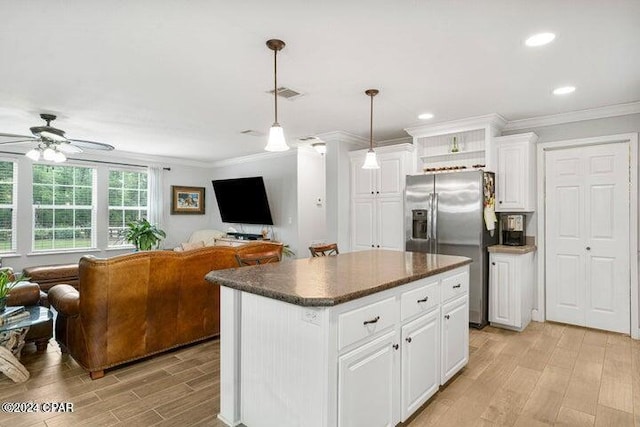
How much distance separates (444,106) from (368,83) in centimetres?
109

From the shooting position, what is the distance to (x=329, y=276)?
2102 millimetres

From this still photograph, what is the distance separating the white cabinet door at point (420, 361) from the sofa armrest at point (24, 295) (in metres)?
3.46

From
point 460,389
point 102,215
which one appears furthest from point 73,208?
point 460,389

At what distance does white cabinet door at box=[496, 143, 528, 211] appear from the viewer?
13.3ft

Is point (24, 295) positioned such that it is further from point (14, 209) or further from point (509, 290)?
point (509, 290)

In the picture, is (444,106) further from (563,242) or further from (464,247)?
(563,242)

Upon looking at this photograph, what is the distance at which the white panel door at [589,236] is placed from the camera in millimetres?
3775

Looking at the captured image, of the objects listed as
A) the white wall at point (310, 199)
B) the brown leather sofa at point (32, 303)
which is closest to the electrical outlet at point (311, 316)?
the brown leather sofa at point (32, 303)

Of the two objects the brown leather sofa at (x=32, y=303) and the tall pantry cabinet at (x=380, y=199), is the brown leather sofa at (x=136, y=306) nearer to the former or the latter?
the brown leather sofa at (x=32, y=303)

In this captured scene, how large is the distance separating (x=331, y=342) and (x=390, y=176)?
342cm

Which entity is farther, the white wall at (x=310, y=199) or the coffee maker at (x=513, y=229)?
the white wall at (x=310, y=199)

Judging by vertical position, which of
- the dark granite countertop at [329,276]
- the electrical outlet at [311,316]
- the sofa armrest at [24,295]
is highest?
the dark granite countertop at [329,276]

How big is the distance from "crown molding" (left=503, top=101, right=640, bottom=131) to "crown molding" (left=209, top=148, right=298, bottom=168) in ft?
11.5

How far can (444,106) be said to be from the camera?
12.1ft
